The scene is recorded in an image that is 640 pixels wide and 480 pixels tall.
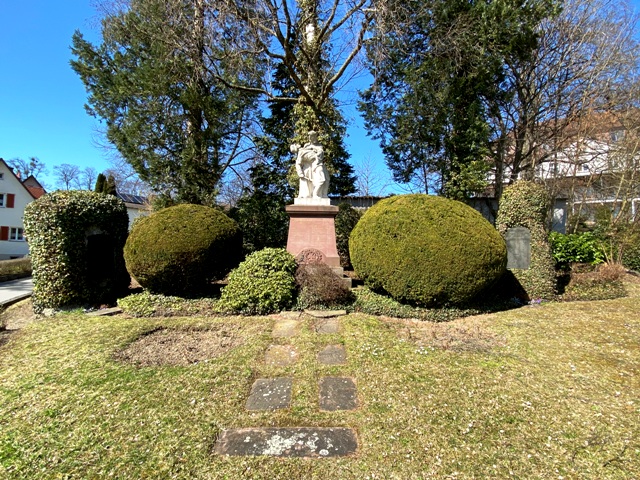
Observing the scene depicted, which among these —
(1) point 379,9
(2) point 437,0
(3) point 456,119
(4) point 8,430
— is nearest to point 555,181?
(3) point 456,119

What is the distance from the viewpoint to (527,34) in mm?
10172

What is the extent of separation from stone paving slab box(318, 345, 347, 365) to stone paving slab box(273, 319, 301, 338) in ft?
2.21

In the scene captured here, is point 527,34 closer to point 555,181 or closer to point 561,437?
point 555,181

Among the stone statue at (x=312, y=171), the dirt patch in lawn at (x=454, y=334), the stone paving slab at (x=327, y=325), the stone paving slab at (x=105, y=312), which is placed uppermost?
the stone statue at (x=312, y=171)

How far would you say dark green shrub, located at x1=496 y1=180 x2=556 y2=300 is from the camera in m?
6.34

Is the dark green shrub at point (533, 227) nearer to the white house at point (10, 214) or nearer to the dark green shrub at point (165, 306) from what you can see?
the dark green shrub at point (165, 306)

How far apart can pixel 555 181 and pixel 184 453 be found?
13786mm

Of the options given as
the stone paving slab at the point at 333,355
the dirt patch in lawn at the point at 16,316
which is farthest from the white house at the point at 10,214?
the stone paving slab at the point at 333,355

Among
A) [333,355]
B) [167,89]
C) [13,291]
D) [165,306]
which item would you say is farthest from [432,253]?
[13,291]

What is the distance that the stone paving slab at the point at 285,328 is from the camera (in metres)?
4.46

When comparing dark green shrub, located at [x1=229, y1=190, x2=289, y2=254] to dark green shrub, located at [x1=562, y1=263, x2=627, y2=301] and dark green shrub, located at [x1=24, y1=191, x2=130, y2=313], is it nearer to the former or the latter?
dark green shrub, located at [x1=24, y1=191, x2=130, y2=313]

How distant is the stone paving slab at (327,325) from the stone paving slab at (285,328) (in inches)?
11.7

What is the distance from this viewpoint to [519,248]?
6578 millimetres

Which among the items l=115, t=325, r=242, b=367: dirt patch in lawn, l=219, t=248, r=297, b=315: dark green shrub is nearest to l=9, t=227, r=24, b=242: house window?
l=219, t=248, r=297, b=315: dark green shrub
